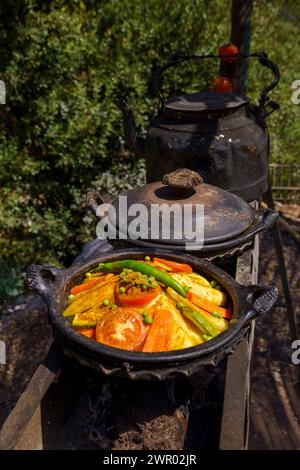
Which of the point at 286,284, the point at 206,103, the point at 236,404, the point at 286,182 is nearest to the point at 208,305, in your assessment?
the point at 236,404

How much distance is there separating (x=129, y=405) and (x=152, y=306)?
76cm

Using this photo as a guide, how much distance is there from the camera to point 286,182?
27.7 ft

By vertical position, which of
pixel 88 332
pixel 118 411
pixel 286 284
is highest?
pixel 88 332

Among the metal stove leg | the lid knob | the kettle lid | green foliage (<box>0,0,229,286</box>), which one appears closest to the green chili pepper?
the lid knob

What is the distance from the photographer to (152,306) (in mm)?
2334

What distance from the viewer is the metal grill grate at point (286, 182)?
8188 mm

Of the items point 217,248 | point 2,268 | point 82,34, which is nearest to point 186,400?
point 217,248

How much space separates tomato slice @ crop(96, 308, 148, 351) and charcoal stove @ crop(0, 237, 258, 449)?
51 centimetres

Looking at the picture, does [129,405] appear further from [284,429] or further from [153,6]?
[153,6]

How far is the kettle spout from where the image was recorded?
450cm

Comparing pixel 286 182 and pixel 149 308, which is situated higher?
pixel 149 308

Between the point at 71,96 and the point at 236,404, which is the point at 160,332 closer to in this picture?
the point at 236,404

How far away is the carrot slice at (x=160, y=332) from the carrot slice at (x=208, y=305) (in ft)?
0.73

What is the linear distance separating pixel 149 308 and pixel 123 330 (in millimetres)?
232
